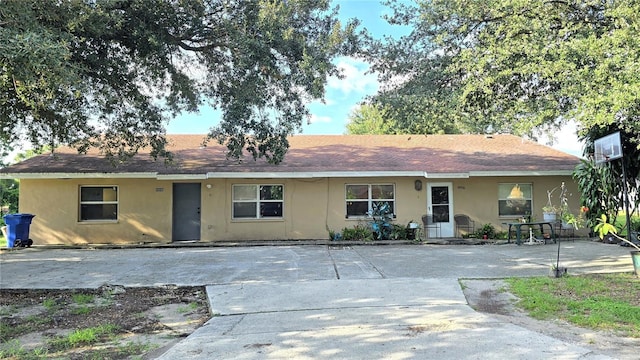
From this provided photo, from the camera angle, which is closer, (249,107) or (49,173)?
(249,107)

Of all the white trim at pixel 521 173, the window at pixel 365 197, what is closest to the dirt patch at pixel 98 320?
the window at pixel 365 197

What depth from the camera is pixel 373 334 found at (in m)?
4.65

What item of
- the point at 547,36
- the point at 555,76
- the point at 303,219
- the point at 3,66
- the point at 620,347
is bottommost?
the point at 620,347

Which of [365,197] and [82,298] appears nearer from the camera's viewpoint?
[82,298]

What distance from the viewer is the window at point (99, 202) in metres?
13.9

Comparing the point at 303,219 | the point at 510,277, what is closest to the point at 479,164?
the point at 303,219

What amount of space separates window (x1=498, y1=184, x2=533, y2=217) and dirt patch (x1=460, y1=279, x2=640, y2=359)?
320 inches

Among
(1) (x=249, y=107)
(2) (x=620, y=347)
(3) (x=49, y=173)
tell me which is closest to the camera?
(2) (x=620, y=347)

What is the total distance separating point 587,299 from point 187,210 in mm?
11764

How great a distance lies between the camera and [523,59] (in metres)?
8.09

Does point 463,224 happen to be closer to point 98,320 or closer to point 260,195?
point 260,195

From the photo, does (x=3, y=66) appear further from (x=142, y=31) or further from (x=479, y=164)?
(x=479, y=164)

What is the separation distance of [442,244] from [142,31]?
1010 centimetres

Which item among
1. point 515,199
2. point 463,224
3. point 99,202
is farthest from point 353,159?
point 99,202
